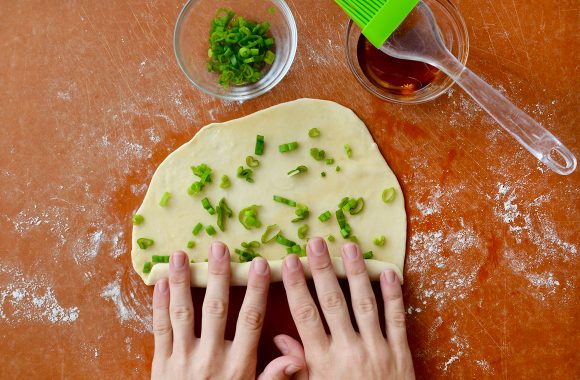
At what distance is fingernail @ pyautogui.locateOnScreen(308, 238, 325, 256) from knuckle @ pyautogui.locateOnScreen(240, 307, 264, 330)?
0.72ft

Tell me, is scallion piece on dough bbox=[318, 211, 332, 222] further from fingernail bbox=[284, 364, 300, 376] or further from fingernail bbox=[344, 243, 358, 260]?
fingernail bbox=[284, 364, 300, 376]

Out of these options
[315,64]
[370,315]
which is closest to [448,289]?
[370,315]

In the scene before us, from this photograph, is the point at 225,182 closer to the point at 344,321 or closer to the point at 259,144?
the point at 259,144

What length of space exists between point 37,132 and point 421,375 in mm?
1288

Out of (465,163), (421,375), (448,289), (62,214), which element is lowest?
(421,375)

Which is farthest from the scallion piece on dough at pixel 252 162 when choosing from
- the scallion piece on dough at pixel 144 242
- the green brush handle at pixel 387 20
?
the green brush handle at pixel 387 20

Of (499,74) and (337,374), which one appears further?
(499,74)

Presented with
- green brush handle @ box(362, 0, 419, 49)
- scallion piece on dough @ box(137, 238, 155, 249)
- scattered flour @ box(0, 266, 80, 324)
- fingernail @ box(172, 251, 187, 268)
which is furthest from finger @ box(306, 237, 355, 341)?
scattered flour @ box(0, 266, 80, 324)

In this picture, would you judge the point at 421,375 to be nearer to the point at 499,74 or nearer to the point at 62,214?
the point at 499,74

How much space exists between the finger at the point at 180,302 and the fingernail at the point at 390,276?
53 cm

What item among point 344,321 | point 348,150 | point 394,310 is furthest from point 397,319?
point 348,150

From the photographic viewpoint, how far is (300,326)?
1550 mm

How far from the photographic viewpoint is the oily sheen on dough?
5.31ft

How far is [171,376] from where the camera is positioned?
155 cm
